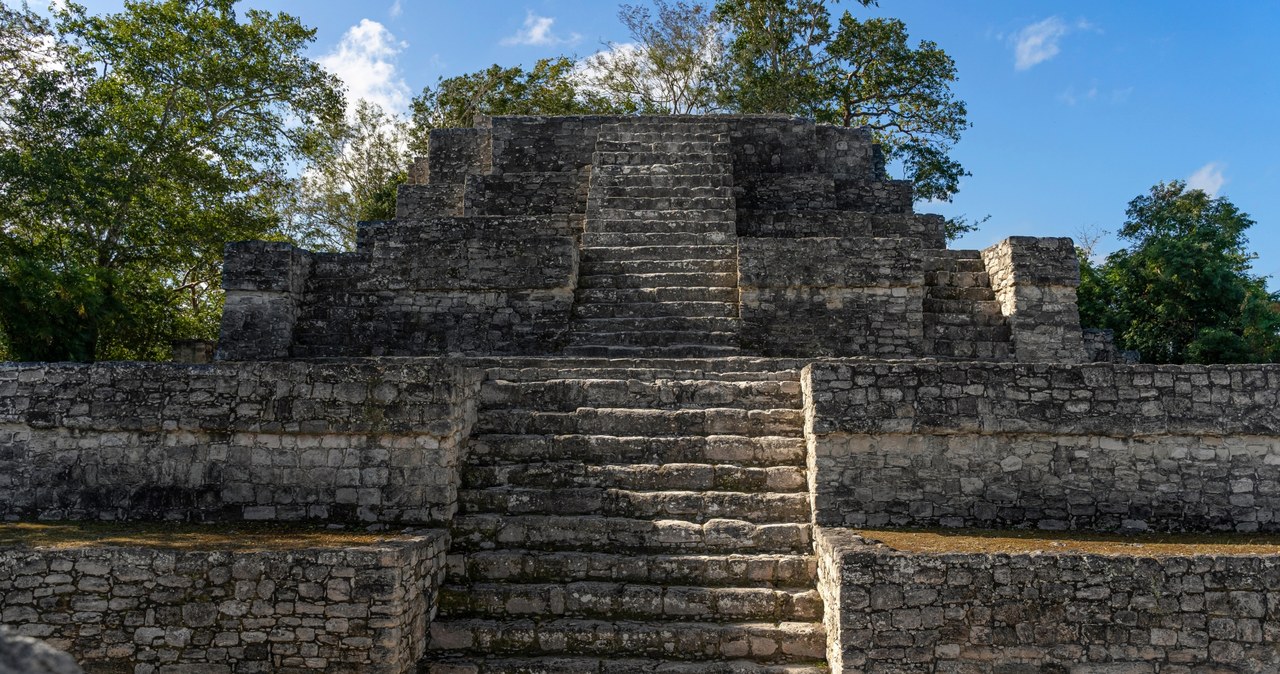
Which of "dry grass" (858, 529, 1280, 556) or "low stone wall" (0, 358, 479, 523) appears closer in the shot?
"dry grass" (858, 529, 1280, 556)

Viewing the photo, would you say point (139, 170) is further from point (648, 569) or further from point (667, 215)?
point (648, 569)

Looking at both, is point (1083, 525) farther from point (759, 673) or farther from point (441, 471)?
point (441, 471)

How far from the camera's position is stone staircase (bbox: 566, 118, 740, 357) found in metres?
9.95

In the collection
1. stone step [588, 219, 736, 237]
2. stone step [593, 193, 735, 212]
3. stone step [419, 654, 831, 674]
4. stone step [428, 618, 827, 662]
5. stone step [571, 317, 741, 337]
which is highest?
stone step [593, 193, 735, 212]

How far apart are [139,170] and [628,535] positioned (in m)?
12.1

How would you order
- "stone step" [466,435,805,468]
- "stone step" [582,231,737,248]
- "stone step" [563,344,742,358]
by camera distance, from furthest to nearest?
"stone step" [582,231,737,248]
"stone step" [563,344,742,358]
"stone step" [466,435,805,468]

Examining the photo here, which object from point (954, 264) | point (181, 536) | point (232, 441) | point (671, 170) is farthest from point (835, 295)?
point (181, 536)

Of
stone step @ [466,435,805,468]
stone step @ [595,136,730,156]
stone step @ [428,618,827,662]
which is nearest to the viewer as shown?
stone step @ [428,618,827,662]

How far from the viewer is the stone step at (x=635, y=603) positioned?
19.2 feet

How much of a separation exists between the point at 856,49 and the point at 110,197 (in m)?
16.1

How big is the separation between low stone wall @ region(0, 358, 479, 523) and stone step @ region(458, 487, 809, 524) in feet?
1.14

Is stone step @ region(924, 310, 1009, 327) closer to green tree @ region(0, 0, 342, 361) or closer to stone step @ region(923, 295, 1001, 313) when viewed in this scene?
stone step @ region(923, 295, 1001, 313)

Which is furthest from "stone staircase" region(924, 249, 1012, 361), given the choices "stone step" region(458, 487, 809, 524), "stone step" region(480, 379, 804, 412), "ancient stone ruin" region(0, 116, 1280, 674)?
"stone step" region(458, 487, 809, 524)

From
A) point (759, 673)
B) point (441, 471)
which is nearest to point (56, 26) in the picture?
point (441, 471)
